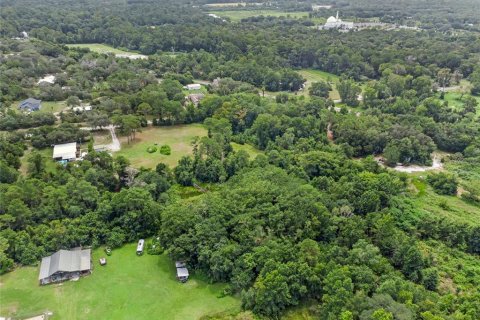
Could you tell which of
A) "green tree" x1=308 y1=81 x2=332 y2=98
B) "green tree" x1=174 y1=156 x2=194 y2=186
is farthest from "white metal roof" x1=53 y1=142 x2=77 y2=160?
"green tree" x1=308 y1=81 x2=332 y2=98

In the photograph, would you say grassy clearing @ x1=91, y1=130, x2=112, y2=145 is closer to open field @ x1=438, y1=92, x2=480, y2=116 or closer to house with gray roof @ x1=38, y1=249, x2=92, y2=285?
house with gray roof @ x1=38, y1=249, x2=92, y2=285

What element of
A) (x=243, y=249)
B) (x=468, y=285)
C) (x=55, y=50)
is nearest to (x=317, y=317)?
(x=243, y=249)

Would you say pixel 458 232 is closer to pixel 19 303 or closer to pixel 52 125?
pixel 19 303

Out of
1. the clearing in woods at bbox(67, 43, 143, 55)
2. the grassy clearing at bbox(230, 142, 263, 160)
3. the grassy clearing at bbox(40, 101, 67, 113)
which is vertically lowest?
the grassy clearing at bbox(230, 142, 263, 160)

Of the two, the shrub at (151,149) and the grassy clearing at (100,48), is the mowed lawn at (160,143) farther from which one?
the grassy clearing at (100,48)

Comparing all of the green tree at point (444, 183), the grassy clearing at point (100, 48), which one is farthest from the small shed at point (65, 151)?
the grassy clearing at point (100, 48)

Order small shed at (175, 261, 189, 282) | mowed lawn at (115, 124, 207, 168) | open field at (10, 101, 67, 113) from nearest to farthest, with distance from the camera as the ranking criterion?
small shed at (175, 261, 189, 282) < mowed lawn at (115, 124, 207, 168) < open field at (10, 101, 67, 113)

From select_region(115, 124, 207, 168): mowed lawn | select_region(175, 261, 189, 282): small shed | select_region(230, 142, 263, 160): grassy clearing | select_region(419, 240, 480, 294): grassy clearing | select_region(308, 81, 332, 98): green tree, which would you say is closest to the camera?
select_region(419, 240, 480, 294): grassy clearing
